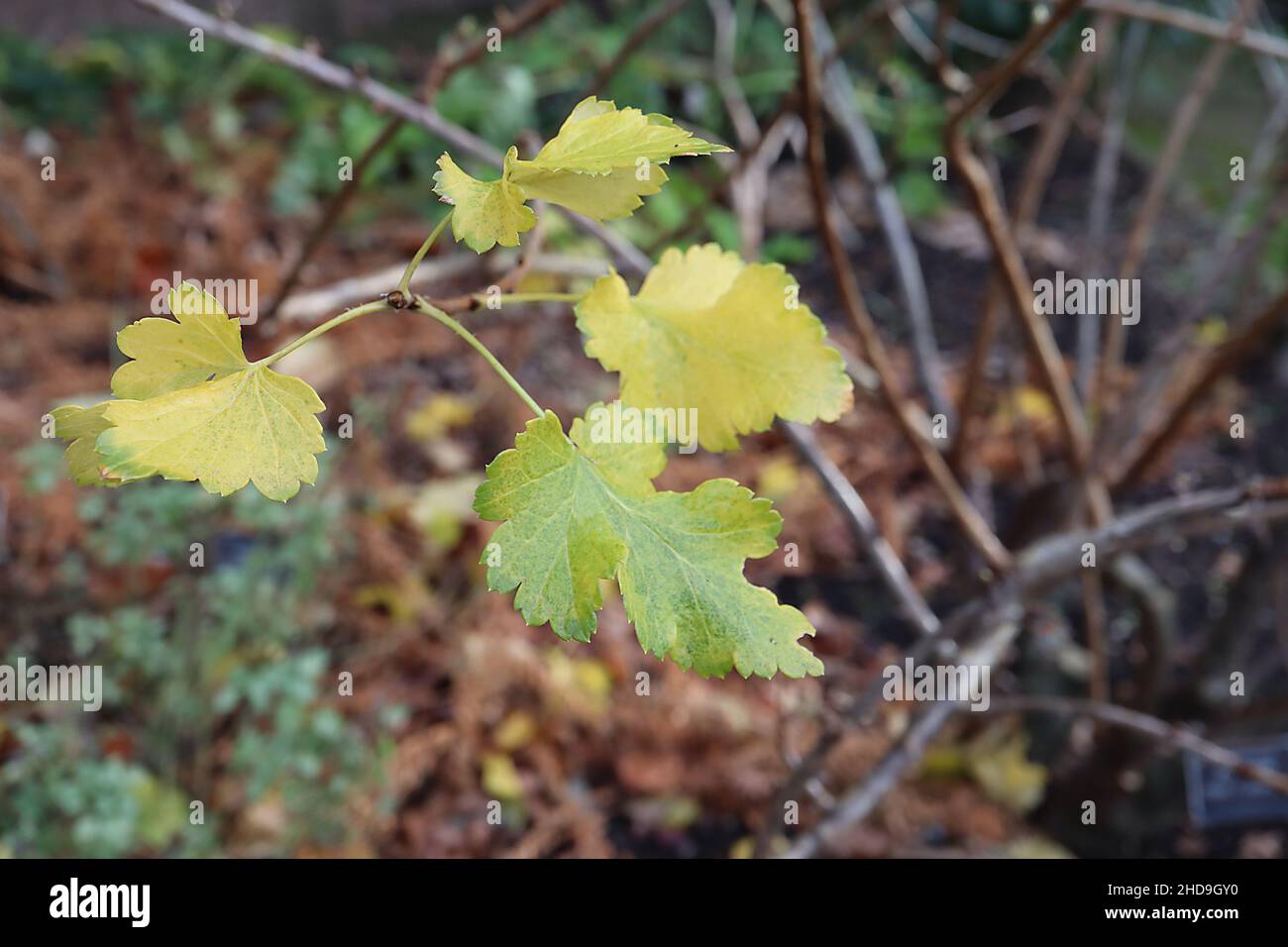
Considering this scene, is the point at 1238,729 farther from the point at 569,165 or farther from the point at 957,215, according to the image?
the point at 957,215

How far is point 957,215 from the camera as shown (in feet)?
11.0

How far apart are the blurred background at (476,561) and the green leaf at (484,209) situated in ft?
1.91

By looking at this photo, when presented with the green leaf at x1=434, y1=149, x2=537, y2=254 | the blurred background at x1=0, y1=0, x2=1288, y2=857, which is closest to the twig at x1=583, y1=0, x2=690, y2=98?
the blurred background at x1=0, y1=0, x2=1288, y2=857

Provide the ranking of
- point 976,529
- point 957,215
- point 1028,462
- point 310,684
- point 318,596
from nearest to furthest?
point 976,529 → point 310,684 → point 318,596 → point 1028,462 → point 957,215

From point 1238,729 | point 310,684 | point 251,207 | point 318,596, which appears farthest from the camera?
point 251,207

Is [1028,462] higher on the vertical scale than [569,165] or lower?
higher

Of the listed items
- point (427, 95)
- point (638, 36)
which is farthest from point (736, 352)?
point (638, 36)

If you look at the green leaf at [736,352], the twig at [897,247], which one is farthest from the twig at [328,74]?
the twig at [897,247]

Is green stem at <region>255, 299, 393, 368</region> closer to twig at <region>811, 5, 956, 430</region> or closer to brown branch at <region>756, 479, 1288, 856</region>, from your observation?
brown branch at <region>756, 479, 1288, 856</region>

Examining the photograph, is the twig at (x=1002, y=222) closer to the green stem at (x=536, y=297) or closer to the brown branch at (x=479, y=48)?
the brown branch at (x=479, y=48)

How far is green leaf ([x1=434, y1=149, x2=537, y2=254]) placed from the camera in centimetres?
37

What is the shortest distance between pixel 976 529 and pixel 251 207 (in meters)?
2.59

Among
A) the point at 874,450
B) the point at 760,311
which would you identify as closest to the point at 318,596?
the point at 874,450

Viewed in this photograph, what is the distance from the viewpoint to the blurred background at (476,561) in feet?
4.69
